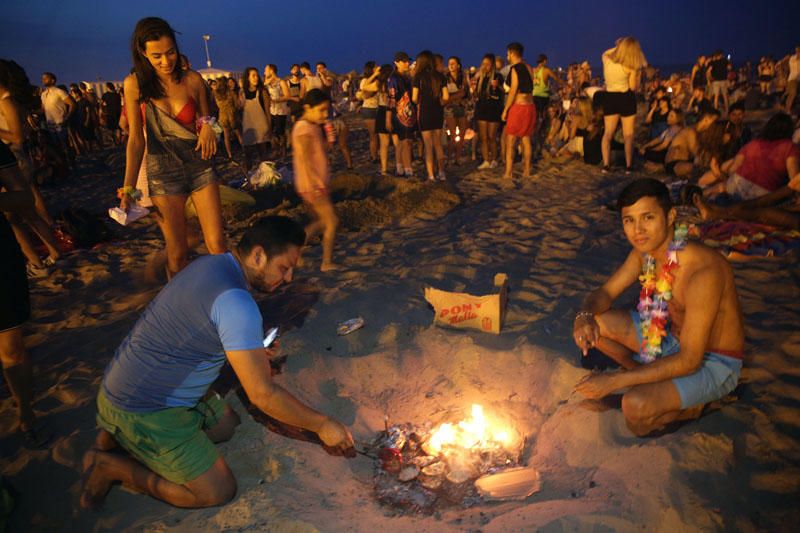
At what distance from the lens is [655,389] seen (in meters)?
2.55

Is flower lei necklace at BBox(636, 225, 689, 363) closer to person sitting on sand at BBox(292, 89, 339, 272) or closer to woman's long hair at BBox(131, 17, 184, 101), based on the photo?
person sitting on sand at BBox(292, 89, 339, 272)

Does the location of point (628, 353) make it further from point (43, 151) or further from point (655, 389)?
point (43, 151)

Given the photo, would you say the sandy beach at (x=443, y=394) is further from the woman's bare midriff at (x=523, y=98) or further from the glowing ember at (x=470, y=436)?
the woman's bare midriff at (x=523, y=98)

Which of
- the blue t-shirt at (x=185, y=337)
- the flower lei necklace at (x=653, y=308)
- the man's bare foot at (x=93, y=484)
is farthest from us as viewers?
the flower lei necklace at (x=653, y=308)

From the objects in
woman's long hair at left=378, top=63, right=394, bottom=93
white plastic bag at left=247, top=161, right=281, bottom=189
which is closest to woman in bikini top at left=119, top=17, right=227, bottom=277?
white plastic bag at left=247, top=161, right=281, bottom=189

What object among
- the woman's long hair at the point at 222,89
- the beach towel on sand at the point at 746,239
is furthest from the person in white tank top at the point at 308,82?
the beach towel on sand at the point at 746,239

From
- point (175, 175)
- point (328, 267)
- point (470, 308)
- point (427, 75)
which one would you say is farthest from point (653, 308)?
point (427, 75)

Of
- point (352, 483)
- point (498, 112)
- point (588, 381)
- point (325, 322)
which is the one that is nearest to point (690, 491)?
point (588, 381)

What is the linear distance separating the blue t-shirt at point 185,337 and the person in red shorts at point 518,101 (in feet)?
22.3

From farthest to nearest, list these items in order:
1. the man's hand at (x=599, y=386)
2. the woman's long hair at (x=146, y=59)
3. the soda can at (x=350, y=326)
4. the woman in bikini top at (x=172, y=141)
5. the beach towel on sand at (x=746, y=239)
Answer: the beach towel on sand at (x=746, y=239) < the soda can at (x=350, y=326) < the woman in bikini top at (x=172, y=141) < the woman's long hair at (x=146, y=59) < the man's hand at (x=599, y=386)

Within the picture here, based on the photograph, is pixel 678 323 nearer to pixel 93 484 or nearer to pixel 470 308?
pixel 470 308

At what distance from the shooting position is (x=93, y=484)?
2.44m

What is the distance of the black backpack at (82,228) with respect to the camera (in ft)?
20.2

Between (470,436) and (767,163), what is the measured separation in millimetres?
5203
